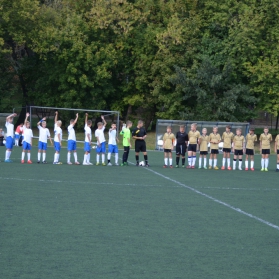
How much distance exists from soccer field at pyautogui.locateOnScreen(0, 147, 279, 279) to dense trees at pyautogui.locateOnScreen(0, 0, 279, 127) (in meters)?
28.0

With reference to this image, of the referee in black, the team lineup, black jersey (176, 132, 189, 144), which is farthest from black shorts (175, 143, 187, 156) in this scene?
the referee in black

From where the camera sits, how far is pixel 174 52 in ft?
162

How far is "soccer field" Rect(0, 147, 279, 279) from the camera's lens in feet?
28.0

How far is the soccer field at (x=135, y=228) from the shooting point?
8.52 meters

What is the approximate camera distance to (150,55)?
5084 cm

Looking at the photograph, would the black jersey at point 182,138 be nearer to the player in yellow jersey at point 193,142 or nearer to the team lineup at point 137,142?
the team lineup at point 137,142

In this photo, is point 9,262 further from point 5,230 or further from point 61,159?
point 61,159

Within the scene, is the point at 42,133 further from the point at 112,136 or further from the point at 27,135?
the point at 112,136

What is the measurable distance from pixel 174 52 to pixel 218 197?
34121 millimetres

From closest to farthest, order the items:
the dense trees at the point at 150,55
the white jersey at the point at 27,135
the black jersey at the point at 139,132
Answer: the white jersey at the point at 27,135 < the black jersey at the point at 139,132 < the dense trees at the point at 150,55

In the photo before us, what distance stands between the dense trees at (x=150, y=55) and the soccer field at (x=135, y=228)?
28018mm

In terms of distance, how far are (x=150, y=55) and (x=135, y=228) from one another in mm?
40300

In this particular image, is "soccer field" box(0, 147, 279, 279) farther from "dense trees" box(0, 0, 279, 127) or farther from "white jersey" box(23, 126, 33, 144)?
"dense trees" box(0, 0, 279, 127)

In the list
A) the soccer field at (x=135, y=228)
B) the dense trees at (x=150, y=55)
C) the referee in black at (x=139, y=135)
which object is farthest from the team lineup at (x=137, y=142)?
the dense trees at (x=150, y=55)
